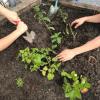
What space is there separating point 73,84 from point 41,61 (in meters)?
0.42

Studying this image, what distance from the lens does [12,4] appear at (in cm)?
342

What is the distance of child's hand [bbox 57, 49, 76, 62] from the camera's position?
2.80 metres

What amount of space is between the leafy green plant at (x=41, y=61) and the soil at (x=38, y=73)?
0.07 metres

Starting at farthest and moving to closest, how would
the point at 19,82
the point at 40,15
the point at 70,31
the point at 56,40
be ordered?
1. the point at 40,15
2. the point at 70,31
3. the point at 56,40
4. the point at 19,82

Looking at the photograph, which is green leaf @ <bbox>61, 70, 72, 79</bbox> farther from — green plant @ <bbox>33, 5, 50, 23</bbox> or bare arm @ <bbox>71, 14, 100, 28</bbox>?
green plant @ <bbox>33, 5, 50, 23</bbox>

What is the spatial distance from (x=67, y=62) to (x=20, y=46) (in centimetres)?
54

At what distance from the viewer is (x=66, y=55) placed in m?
2.81

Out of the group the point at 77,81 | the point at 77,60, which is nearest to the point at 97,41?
the point at 77,60

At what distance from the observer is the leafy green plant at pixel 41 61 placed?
2756 mm

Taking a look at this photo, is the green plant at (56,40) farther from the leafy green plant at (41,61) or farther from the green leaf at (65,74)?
the green leaf at (65,74)

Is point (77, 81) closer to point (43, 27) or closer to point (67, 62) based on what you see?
point (67, 62)

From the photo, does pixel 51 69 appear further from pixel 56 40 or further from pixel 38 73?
pixel 56 40

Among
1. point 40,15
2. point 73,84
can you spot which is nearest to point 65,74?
point 73,84

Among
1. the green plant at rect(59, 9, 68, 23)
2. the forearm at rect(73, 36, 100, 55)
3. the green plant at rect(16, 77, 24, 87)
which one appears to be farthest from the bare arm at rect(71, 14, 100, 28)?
the green plant at rect(16, 77, 24, 87)
